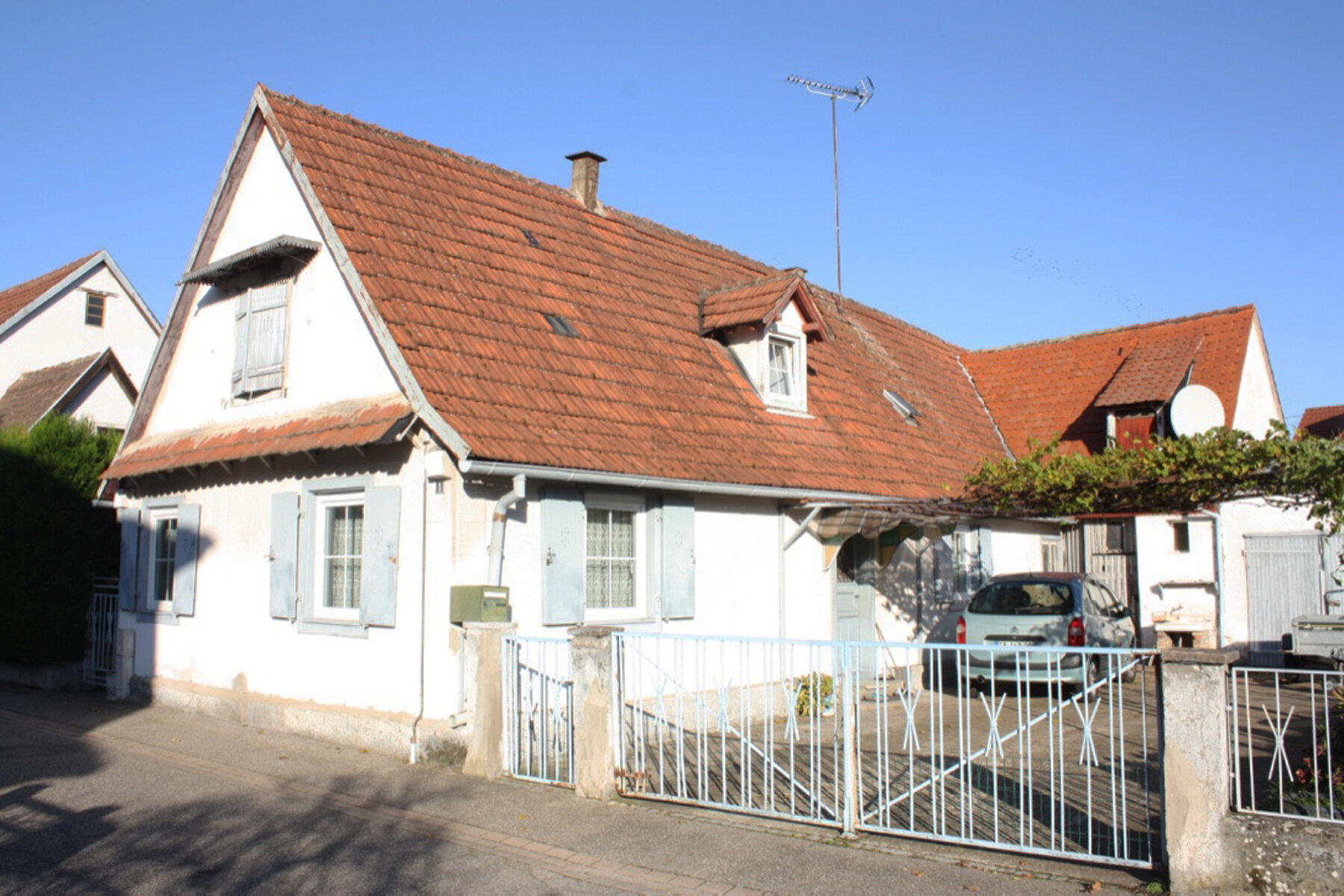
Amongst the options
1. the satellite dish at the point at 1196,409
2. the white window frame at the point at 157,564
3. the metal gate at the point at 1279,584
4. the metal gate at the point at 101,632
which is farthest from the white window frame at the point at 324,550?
the metal gate at the point at 1279,584

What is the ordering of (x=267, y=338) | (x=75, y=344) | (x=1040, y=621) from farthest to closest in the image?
(x=75, y=344), (x=1040, y=621), (x=267, y=338)

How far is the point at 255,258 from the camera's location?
→ 1263 centimetres

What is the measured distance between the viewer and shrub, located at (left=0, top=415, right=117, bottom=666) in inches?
598

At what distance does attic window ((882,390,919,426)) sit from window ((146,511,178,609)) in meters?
11.1

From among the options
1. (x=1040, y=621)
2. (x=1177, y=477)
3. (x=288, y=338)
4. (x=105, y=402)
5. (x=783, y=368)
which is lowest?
(x=1040, y=621)

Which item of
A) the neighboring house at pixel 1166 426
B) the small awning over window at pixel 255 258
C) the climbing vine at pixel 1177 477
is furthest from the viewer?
the neighboring house at pixel 1166 426

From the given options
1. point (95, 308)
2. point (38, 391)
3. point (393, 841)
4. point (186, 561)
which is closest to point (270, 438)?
point (186, 561)

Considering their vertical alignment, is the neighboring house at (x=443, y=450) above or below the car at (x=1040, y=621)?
above

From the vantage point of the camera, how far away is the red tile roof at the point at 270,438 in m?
10.7

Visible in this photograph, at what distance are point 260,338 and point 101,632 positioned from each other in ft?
18.2

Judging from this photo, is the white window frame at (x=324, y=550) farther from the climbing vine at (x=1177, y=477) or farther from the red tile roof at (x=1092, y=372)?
the red tile roof at (x=1092, y=372)

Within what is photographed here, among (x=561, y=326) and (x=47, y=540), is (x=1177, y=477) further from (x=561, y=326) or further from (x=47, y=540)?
(x=47, y=540)

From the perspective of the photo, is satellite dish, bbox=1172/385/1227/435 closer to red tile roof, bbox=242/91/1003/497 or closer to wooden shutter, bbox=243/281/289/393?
red tile roof, bbox=242/91/1003/497

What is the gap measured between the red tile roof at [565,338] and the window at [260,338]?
62.0 inches
